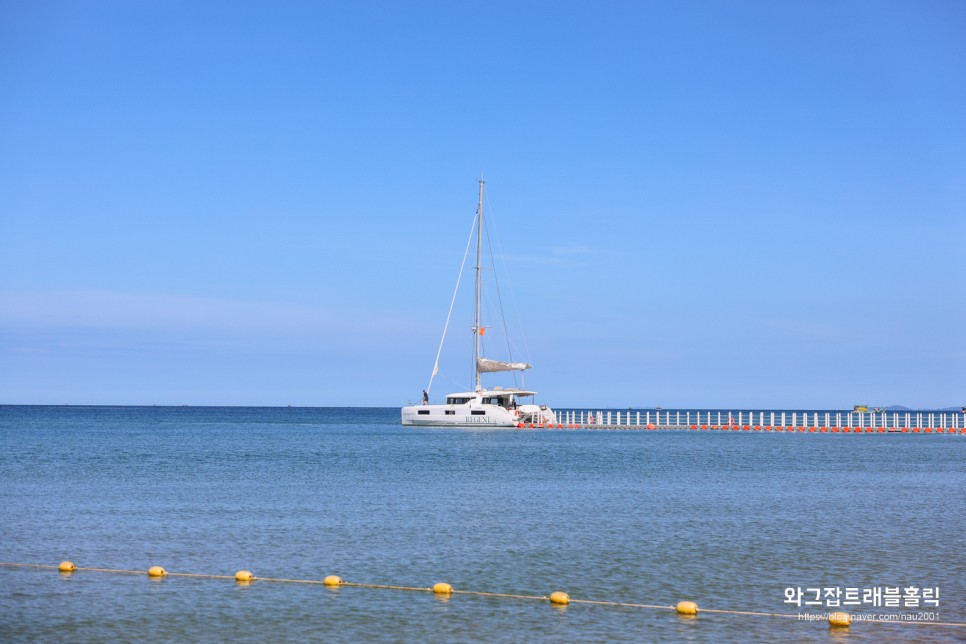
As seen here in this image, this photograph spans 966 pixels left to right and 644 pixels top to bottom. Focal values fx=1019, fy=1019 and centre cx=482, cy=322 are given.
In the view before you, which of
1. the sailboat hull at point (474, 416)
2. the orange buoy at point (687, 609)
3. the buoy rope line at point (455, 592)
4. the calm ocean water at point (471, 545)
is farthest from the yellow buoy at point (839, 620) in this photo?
the sailboat hull at point (474, 416)

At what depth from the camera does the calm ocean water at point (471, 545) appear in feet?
67.4

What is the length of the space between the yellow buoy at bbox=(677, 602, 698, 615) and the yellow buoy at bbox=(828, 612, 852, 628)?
2.65m

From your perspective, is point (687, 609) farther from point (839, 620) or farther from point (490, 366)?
point (490, 366)

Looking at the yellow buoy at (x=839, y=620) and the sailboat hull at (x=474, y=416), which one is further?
the sailboat hull at (x=474, y=416)

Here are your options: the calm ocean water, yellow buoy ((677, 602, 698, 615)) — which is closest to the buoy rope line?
yellow buoy ((677, 602, 698, 615))

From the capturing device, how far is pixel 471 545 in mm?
29797

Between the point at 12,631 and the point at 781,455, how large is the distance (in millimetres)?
61590

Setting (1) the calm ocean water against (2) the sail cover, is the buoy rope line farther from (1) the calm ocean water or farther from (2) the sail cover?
(2) the sail cover

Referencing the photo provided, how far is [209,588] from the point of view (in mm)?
23562

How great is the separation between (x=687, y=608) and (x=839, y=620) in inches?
117

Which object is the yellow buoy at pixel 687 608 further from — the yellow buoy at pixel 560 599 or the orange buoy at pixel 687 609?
the yellow buoy at pixel 560 599

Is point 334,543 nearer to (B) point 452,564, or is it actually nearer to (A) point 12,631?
(B) point 452,564

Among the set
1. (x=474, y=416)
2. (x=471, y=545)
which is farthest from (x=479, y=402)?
(x=471, y=545)

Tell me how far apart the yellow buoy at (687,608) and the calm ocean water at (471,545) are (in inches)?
11.7
